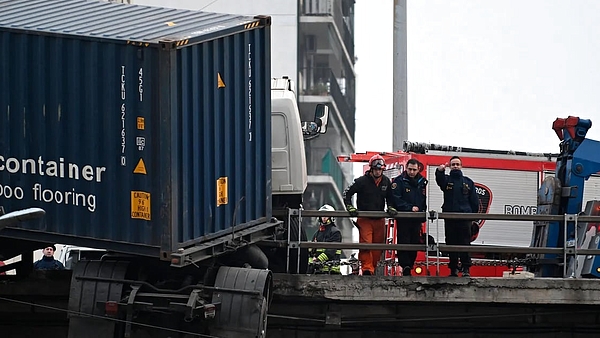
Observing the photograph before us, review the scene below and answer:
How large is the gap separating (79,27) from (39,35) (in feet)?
1.39

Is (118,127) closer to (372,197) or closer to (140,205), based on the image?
(140,205)

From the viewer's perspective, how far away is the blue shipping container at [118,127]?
1107 centimetres

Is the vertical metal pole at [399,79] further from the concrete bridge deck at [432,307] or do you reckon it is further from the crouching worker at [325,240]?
the concrete bridge deck at [432,307]

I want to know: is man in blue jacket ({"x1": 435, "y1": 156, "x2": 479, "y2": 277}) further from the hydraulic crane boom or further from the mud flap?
the mud flap

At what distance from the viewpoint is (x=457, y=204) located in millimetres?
14164

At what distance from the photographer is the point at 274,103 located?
48.2ft

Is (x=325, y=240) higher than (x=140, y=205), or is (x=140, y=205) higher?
(x=140, y=205)

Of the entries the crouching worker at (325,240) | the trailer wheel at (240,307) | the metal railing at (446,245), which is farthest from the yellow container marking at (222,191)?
the crouching worker at (325,240)

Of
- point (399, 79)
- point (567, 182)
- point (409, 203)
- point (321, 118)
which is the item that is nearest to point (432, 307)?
point (409, 203)

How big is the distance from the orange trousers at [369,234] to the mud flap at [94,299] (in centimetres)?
349

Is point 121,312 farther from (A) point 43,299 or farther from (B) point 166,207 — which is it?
(A) point 43,299

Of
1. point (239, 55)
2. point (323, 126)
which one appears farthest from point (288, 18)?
point (239, 55)

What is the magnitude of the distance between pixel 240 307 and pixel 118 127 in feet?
7.48

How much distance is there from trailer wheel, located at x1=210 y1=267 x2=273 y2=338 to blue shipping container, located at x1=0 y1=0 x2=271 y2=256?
1.98 ft
